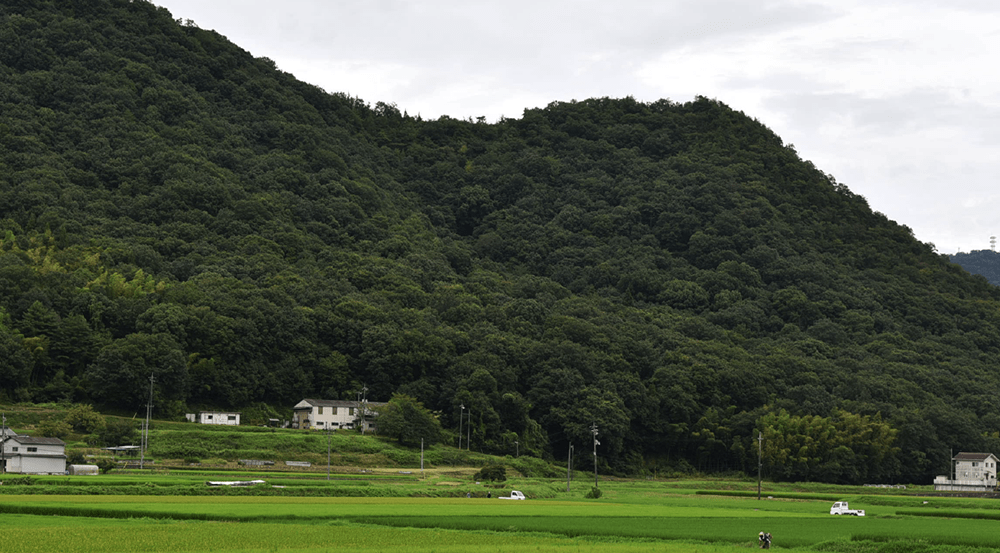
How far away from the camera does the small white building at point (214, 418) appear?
8219 cm

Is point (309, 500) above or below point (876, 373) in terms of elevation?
below

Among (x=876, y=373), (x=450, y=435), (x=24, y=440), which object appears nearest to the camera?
(x=24, y=440)

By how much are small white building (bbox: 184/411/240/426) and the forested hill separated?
5.33 ft

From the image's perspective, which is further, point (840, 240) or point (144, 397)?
point (840, 240)

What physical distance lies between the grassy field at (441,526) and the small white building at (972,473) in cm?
3567

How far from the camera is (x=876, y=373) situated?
383 feet

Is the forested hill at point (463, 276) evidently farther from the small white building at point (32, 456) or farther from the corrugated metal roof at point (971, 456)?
the small white building at point (32, 456)

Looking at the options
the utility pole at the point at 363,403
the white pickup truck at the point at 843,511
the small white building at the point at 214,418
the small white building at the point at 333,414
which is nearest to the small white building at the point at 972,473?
the white pickup truck at the point at 843,511

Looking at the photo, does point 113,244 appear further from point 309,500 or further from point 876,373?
point 876,373

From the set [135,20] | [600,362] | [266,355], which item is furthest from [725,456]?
[135,20]

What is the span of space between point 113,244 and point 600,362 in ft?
169

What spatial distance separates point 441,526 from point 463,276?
103 metres

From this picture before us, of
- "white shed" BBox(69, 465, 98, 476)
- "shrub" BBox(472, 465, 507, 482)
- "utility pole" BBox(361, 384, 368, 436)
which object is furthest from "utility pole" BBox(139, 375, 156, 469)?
"shrub" BBox(472, 465, 507, 482)

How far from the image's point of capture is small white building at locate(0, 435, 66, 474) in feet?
192
